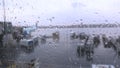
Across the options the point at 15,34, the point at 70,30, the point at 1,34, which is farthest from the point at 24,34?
the point at 70,30

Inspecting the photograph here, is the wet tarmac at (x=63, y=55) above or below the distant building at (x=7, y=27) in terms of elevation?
below

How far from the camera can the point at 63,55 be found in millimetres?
6484

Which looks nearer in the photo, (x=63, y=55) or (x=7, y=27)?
(x=63, y=55)

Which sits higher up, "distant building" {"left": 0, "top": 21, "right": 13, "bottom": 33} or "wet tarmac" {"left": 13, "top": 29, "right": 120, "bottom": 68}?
"distant building" {"left": 0, "top": 21, "right": 13, "bottom": 33}

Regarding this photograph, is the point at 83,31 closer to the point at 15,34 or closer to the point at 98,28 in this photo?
the point at 98,28

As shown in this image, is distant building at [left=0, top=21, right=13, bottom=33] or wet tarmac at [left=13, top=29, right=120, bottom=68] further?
distant building at [left=0, top=21, right=13, bottom=33]

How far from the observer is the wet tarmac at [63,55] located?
18.6 feet

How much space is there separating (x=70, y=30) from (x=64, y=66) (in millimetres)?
2873

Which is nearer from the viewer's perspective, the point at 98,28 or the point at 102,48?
the point at 102,48

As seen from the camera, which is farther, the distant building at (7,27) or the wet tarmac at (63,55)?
the distant building at (7,27)

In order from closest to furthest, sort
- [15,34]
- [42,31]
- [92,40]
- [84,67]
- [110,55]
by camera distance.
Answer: [84,67] → [110,55] → [92,40] → [15,34] → [42,31]

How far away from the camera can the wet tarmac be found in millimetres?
5668

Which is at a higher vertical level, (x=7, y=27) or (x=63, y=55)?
(x=7, y=27)

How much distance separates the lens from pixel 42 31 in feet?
29.5
